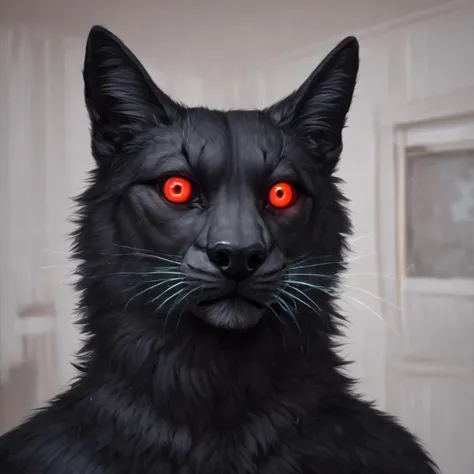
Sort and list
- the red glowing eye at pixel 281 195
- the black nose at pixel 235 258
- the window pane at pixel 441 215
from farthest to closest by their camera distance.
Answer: the window pane at pixel 441 215, the red glowing eye at pixel 281 195, the black nose at pixel 235 258

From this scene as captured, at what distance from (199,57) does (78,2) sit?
0.25m

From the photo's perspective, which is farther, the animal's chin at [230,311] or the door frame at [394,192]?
the door frame at [394,192]

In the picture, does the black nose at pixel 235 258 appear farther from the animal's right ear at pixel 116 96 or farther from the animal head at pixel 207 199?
the animal's right ear at pixel 116 96

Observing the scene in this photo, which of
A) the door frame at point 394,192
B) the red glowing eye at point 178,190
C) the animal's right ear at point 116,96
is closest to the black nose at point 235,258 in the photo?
the red glowing eye at point 178,190

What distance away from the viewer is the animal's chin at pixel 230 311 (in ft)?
2.85

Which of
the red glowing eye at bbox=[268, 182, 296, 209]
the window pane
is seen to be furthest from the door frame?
the red glowing eye at bbox=[268, 182, 296, 209]

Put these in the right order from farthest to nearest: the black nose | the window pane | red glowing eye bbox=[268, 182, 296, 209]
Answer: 1. the window pane
2. red glowing eye bbox=[268, 182, 296, 209]
3. the black nose

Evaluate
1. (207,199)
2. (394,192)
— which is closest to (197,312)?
(207,199)

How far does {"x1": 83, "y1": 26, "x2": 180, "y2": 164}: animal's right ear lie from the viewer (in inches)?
37.0

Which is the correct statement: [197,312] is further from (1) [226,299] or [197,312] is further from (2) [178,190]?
(2) [178,190]

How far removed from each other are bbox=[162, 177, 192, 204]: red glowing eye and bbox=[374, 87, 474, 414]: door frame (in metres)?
0.42

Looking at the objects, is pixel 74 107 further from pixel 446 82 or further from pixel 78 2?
pixel 446 82

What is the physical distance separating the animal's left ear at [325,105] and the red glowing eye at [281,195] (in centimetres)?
11

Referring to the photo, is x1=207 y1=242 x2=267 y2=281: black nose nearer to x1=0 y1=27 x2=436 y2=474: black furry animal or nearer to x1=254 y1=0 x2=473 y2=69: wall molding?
x1=0 y1=27 x2=436 y2=474: black furry animal
